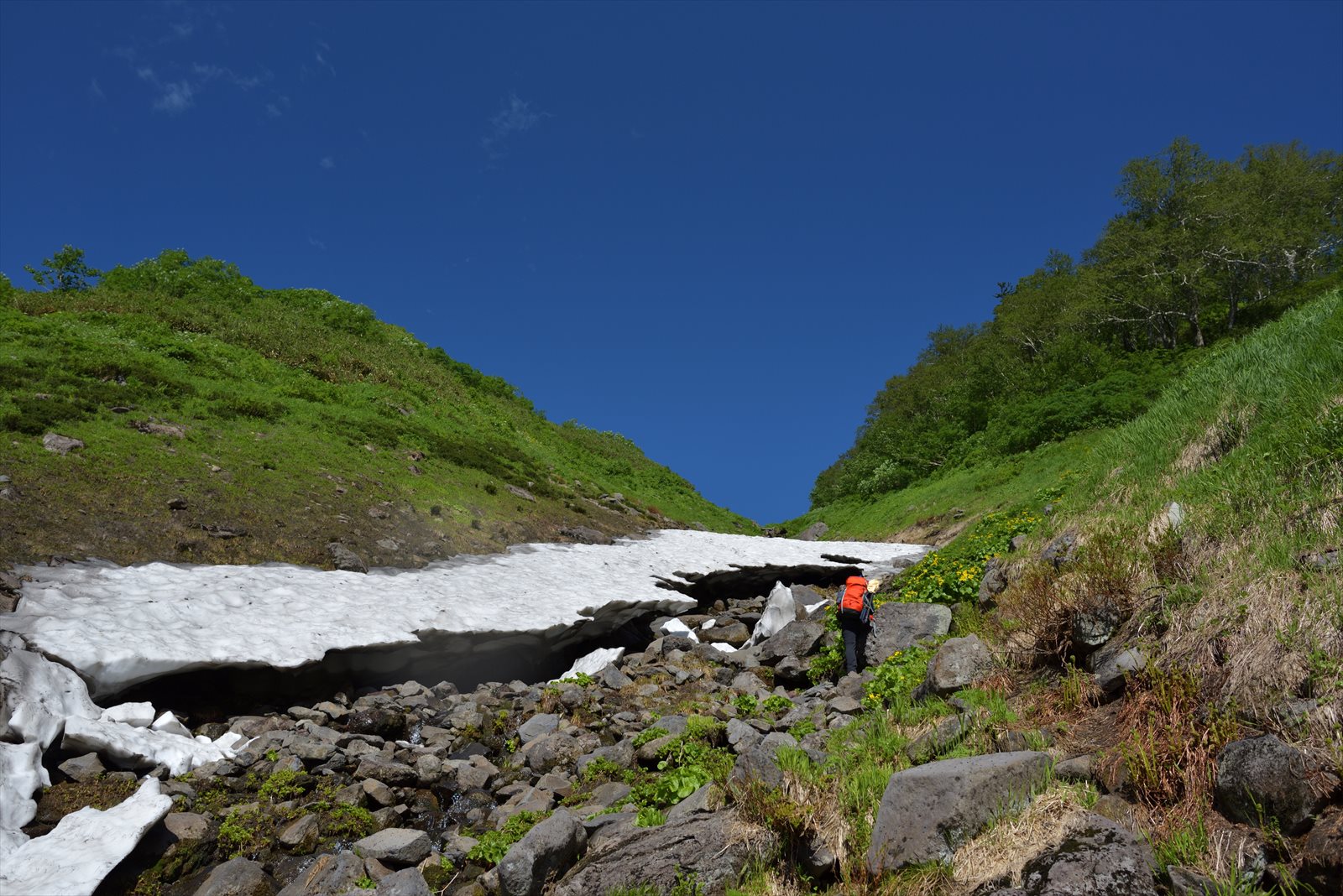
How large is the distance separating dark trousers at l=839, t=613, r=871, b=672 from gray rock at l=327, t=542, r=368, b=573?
1121cm

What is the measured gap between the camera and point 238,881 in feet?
21.6

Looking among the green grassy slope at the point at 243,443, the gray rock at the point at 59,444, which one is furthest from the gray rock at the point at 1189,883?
the gray rock at the point at 59,444

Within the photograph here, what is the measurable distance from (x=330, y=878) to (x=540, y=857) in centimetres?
243

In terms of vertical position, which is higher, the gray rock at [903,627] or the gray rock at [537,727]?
the gray rock at [537,727]

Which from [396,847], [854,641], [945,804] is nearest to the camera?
[945,804]

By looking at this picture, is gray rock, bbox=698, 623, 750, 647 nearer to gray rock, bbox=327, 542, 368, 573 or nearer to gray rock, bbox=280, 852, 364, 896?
gray rock, bbox=327, 542, 368, 573

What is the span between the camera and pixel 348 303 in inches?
1848

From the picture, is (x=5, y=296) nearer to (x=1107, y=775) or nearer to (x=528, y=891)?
(x=528, y=891)

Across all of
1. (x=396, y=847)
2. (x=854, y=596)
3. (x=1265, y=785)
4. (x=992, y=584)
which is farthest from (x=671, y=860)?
(x=992, y=584)

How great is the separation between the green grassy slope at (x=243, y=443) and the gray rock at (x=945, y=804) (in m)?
14.2

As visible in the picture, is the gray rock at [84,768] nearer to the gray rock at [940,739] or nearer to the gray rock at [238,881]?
the gray rock at [238,881]

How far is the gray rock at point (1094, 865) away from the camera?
3928mm

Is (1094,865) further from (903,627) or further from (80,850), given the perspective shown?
(80,850)

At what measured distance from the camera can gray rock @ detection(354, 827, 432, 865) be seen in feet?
22.9
